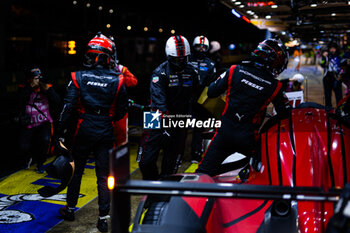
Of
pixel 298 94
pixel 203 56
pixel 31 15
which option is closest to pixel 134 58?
pixel 31 15

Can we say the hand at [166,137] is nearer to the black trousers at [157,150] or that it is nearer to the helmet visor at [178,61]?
the black trousers at [157,150]

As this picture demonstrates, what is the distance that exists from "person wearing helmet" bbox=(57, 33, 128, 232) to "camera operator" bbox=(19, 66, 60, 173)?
2065 mm

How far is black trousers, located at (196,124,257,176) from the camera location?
3838 millimetres

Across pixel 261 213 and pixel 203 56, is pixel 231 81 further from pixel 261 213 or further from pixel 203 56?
pixel 203 56

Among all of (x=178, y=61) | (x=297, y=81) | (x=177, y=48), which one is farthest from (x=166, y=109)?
(x=297, y=81)

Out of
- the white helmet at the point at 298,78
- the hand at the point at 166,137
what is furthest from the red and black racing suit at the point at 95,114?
the white helmet at the point at 298,78

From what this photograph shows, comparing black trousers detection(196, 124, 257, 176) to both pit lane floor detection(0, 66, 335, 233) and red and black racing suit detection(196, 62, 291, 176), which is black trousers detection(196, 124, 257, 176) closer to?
red and black racing suit detection(196, 62, 291, 176)

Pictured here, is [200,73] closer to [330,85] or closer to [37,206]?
[37,206]

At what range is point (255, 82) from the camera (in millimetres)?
3789

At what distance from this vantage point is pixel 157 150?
16.4 ft

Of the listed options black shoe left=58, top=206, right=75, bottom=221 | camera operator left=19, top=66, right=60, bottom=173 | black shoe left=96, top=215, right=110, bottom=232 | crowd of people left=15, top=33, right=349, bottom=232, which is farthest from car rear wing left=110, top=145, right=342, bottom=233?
camera operator left=19, top=66, right=60, bottom=173

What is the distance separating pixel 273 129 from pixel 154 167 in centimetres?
228

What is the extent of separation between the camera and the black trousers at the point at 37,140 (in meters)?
6.34

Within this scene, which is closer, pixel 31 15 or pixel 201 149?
pixel 201 149
